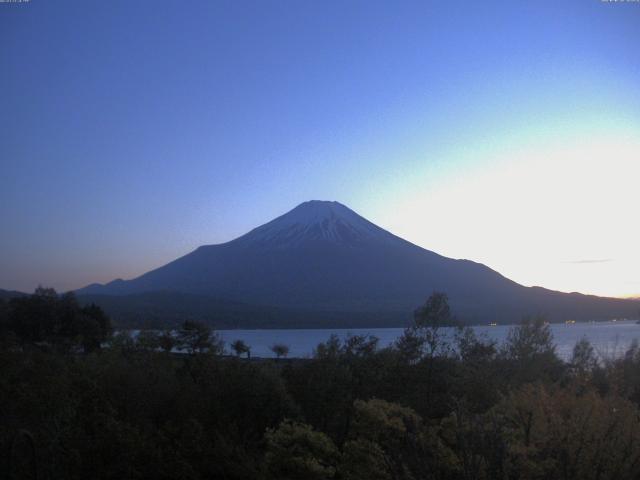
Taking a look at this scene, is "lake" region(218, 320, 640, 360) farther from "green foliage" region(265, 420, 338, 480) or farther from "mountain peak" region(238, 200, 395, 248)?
"mountain peak" region(238, 200, 395, 248)

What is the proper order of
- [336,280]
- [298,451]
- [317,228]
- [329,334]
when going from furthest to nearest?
[317,228], [336,280], [329,334], [298,451]

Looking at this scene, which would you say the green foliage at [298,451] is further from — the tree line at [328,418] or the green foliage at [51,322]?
the green foliage at [51,322]

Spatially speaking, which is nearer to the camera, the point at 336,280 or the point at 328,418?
the point at 328,418

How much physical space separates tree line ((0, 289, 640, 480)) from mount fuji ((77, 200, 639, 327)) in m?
71.1

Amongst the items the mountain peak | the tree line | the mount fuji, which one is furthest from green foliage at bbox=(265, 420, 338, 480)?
the mountain peak

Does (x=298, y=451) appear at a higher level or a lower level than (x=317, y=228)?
lower

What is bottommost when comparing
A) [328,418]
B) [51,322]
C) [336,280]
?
[328,418]

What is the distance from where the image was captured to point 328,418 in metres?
12.1

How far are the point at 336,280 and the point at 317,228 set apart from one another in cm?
2320

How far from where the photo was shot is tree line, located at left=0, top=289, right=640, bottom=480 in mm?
6879

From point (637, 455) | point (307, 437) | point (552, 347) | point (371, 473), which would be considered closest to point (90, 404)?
point (307, 437)

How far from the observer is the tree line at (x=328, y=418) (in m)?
6.88

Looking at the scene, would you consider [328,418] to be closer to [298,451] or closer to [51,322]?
[298,451]

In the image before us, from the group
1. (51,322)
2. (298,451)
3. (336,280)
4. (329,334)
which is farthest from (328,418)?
(336,280)
